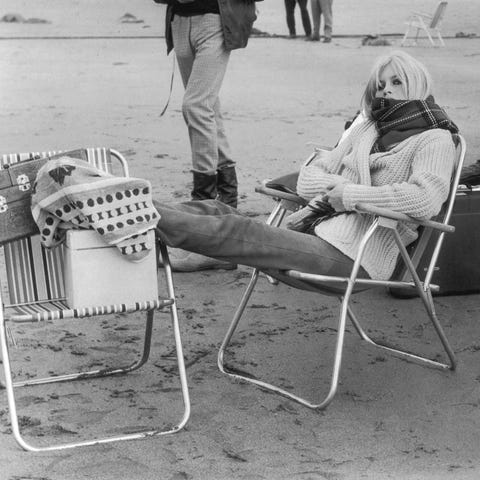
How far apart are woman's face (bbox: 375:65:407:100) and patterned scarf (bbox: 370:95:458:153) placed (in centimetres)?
3

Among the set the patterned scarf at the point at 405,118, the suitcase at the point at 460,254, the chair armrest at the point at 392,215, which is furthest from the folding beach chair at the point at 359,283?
the suitcase at the point at 460,254

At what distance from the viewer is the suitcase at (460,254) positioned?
4.95 meters

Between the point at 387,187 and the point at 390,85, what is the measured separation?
48 cm

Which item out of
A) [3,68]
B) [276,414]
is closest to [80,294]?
[276,414]

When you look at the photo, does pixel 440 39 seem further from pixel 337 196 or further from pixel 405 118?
pixel 337 196

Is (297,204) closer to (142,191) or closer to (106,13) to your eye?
(142,191)

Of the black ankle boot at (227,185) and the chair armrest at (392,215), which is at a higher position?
the chair armrest at (392,215)

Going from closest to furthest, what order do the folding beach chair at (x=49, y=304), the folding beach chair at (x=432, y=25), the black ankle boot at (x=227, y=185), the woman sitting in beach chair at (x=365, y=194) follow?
the folding beach chair at (x=49, y=304) < the woman sitting in beach chair at (x=365, y=194) < the black ankle boot at (x=227, y=185) < the folding beach chair at (x=432, y=25)

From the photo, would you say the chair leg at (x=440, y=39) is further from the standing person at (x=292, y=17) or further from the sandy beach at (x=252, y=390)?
the sandy beach at (x=252, y=390)

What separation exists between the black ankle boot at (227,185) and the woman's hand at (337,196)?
1992 millimetres

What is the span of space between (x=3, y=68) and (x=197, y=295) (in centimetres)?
952

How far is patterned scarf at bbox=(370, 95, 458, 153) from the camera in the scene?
4121 millimetres

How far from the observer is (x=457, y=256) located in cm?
504

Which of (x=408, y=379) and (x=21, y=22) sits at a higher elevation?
(x=408, y=379)
